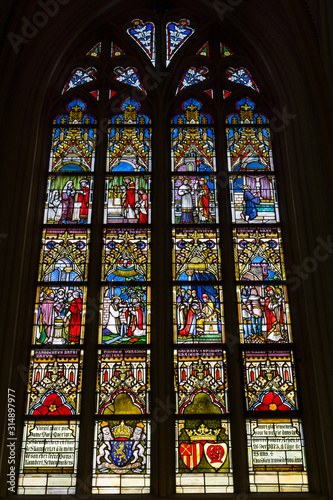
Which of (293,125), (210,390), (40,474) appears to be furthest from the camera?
(293,125)

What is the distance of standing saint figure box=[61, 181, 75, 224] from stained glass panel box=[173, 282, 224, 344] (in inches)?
52.9

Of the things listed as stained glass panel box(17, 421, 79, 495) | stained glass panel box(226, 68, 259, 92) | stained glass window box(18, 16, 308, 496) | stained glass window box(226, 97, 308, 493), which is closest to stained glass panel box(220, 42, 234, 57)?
stained glass window box(18, 16, 308, 496)

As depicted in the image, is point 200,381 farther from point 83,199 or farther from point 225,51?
point 225,51

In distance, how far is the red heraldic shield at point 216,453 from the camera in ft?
18.9

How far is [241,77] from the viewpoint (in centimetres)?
803

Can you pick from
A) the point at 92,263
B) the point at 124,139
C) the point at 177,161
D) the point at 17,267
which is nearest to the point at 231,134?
the point at 177,161

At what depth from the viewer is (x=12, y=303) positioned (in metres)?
6.10

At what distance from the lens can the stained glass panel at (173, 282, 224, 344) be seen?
6324 mm

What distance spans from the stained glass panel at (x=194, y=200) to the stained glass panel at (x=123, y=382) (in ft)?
4.92

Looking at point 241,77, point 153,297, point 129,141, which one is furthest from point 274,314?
point 241,77

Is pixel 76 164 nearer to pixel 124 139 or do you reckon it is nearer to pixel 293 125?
pixel 124 139

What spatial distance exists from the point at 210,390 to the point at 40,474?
158 centimetres

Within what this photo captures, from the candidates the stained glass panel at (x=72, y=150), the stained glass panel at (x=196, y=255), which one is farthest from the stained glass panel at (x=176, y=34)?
the stained glass panel at (x=196, y=255)

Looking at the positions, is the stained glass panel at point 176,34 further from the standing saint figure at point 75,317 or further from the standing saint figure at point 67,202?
the standing saint figure at point 75,317
